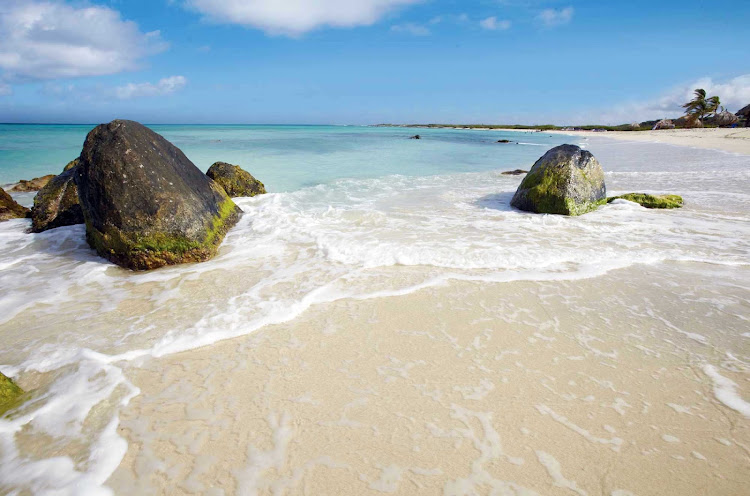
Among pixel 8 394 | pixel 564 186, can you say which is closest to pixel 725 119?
pixel 564 186

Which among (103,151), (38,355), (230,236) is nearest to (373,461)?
(38,355)

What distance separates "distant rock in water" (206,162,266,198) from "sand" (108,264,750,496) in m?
6.81

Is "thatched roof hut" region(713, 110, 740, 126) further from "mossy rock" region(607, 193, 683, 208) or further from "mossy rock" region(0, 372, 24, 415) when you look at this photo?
"mossy rock" region(0, 372, 24, 415)

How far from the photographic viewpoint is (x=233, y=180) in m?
9.46

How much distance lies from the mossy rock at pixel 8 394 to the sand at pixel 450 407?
2.29 ft

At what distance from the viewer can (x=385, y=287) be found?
13.6 ft

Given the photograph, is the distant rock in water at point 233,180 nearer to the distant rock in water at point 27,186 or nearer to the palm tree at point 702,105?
the distant rock in water at point 27,186

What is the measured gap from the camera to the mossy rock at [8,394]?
2432mm

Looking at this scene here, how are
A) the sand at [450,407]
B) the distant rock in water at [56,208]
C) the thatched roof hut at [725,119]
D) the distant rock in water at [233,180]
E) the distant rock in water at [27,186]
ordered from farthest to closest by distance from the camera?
the thatched roof hut at [725,119]
the distant rock in water at [27,186]
the distant rock in water at [233,180]
the distant rock in water at [56,208]
the sand at [450,407]

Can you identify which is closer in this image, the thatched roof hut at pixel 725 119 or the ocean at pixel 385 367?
the ocean at pixel 385 367

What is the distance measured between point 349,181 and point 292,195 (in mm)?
2756

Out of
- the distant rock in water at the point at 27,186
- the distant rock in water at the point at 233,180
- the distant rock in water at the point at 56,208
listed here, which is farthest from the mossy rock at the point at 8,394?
the distant rock in water at the point at 27,186

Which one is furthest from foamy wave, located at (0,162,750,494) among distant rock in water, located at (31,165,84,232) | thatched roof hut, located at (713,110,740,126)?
thatched roof hut, located at (713,110,740,126)

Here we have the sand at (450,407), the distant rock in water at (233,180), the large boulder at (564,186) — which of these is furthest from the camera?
the distant rock in water at (233,180)
